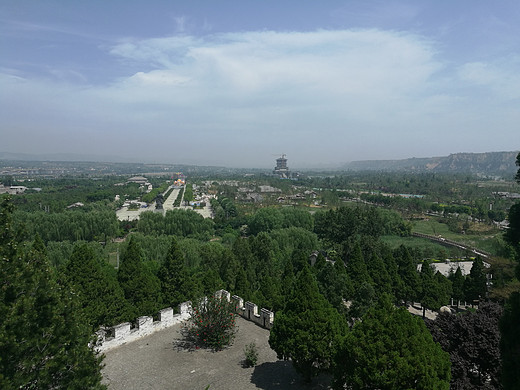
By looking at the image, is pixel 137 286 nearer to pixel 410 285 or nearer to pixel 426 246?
pixel 410 285

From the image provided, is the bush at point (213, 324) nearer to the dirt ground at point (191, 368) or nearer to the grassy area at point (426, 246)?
the dirt ground at point (191, 368)

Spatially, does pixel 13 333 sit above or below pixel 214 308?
above

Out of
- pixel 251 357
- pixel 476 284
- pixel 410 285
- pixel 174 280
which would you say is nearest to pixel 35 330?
pixel 251 357

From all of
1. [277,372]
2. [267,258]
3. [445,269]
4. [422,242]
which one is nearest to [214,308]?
[277,372]

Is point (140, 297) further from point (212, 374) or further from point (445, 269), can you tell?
point (445, 269)

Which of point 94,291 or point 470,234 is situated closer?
point 94,291

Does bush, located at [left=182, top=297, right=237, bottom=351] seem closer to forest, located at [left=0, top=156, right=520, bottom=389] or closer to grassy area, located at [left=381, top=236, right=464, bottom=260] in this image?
forest, located at [left=0, top=156, right=520, bottom=389]
